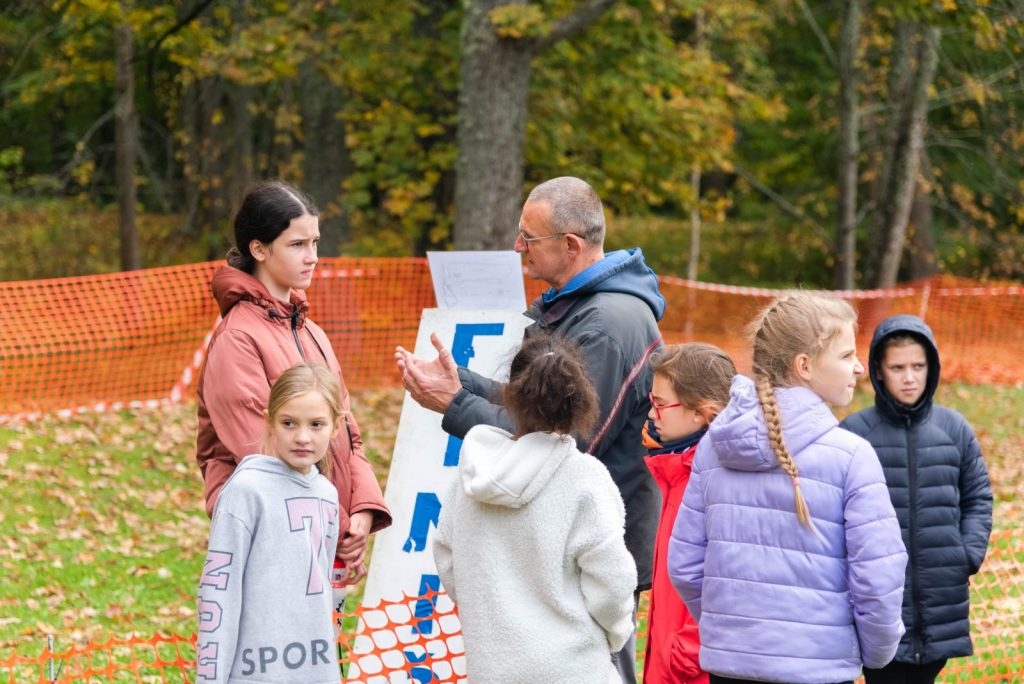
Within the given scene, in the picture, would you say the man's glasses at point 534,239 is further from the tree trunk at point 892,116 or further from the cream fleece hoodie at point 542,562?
the tree trunk at point 892,116

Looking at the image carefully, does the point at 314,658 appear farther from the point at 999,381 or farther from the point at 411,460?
the point at 999,381

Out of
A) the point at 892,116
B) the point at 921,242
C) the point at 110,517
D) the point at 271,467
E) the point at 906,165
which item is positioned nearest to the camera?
the point at 271,467

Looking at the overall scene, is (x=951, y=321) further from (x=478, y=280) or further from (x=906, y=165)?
(x=478, y=280)

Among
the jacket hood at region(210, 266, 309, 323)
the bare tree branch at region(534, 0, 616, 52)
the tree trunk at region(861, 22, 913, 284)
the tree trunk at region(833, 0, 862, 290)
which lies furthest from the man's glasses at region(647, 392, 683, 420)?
the tree trunk at region(833, 0, 862, 290)

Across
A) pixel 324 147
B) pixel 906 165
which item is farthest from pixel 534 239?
pixel 906 165

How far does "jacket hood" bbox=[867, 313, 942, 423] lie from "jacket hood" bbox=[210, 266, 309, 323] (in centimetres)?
206

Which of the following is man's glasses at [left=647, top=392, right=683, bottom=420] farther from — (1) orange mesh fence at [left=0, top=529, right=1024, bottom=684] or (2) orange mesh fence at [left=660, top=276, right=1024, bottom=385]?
(2) orange mesh fence at [left=660, top=276, right=1024, bottom=385]

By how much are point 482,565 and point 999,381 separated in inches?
597

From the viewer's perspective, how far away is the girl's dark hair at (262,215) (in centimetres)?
392

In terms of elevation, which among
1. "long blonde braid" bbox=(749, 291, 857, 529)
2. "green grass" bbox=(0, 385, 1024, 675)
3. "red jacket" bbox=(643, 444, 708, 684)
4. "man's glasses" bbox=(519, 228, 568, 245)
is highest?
"man's glasses" bbox=(519, 228, 568, 245)

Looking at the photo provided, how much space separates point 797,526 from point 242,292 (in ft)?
6.06

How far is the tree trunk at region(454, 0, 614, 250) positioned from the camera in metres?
11.8

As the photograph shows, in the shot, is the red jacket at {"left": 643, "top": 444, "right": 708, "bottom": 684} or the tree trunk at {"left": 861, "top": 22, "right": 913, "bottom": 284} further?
the tree trunk at {"left": 861, "top": 22, "right": 913, "bottom": 284}

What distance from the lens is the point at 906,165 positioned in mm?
17500
